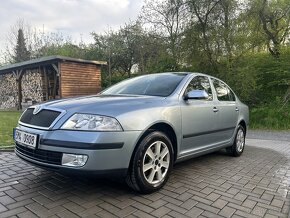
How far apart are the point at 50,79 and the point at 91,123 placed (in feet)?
51.7

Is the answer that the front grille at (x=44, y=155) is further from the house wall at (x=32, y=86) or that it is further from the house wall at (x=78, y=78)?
the house wall at (x=32, y=86)

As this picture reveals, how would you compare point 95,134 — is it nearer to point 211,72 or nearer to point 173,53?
point 211,72

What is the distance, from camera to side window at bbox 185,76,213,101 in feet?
13.2

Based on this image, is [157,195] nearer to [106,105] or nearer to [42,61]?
[106,105]

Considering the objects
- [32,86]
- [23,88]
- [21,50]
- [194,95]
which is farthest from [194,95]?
[21,50]

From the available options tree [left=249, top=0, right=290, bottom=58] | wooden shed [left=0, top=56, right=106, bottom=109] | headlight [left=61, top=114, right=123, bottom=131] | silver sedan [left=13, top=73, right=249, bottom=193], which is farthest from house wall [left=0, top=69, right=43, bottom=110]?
headlight [left=61, top=114, right=123, bottom=131]

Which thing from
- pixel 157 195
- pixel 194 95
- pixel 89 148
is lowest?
pixel 157 195

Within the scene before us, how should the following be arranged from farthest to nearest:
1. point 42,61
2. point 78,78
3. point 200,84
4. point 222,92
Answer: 1. point 78,78
2. point 42,61
3. point 222,92
4. point 200,84

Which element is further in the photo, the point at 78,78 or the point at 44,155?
the point at 78,78

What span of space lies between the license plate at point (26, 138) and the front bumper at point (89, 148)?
6 cm

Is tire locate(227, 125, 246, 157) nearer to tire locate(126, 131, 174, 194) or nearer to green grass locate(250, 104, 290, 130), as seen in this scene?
tire locate(126, 131, 174, 194)

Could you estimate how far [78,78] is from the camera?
15742mm

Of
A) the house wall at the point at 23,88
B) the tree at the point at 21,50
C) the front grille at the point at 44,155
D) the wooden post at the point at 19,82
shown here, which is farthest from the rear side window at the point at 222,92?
the tree at the point at 21,50

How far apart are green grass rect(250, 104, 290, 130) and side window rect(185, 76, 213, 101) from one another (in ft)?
23.6
